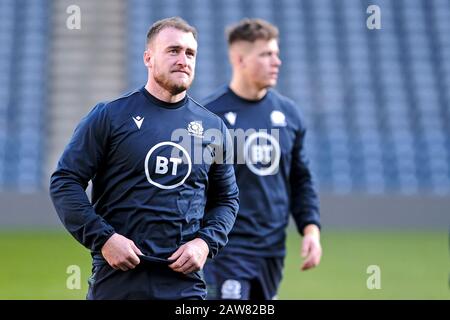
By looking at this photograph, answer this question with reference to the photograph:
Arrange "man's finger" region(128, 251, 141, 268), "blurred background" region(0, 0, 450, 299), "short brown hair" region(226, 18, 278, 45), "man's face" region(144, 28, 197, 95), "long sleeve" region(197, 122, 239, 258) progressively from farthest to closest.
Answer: "blurred background" region(0, 0, 450, 299) → "short brown hair" region(226, 18, 278, 45) → "long sleeve" region(197, 122, 239, 258) → "man's face" region(144, 28, 197, 95) → "man's finger" region(128, 251, 141, 268)

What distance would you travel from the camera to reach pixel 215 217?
4.06 m

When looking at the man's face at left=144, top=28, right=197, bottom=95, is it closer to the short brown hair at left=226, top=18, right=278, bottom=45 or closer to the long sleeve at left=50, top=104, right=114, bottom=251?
the long sleeve at left=50, top=104, right=114, bottom=251

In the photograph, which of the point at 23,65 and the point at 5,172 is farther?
the point at 23,65

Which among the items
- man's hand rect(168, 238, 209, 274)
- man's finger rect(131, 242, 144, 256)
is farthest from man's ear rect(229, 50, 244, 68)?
man's finger rect(131, 242, 144, 256)

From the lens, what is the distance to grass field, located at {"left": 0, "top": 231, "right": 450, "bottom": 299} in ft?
28.8

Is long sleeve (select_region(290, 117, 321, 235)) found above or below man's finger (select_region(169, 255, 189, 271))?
above

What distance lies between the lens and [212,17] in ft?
64.0

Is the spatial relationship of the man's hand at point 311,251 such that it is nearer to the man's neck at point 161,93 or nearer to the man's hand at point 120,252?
the man's neck at point 161,93

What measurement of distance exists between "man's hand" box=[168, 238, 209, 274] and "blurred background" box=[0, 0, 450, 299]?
1012cm

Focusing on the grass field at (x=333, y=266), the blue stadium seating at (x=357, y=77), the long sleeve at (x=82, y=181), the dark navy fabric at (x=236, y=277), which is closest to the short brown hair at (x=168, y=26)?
the long sleeve at (x=82, y=181)

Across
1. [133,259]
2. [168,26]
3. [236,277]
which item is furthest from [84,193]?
[236,277]
